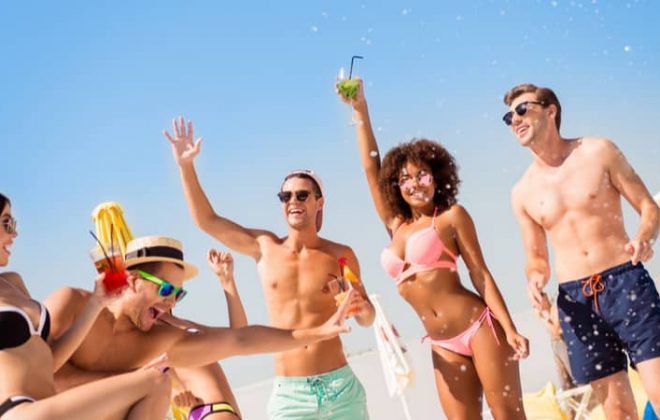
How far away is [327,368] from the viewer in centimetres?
668

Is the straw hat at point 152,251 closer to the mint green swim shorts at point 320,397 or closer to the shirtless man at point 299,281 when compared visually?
the shirtless man at point 299,281

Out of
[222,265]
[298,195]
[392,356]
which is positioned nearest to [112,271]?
[222,265]

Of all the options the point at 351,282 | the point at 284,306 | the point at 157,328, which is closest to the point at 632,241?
the point at 351,282

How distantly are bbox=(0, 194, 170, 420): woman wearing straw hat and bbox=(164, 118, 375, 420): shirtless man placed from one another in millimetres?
1747

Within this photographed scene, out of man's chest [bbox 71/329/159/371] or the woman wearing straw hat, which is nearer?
the woman wearing straw hat

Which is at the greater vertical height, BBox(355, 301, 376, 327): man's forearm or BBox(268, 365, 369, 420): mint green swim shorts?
BBox(355, 301, 376, 327): man's forearm

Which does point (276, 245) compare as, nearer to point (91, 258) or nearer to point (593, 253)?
point (91, 258)

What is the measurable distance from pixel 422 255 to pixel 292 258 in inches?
43.9

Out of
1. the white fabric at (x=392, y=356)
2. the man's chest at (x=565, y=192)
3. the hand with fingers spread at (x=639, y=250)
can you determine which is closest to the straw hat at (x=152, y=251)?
→ the white fabric at (x=392, y=356)

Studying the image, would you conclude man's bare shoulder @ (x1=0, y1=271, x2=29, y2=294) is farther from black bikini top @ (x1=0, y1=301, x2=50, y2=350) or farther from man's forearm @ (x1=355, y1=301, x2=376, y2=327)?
man's forearm @ (x1=355, y1=301, x2=376, y2=327)

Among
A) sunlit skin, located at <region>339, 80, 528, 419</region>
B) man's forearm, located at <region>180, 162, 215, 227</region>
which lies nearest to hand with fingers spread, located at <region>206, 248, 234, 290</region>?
man's forearm, located at <region>180, 162, 215, 227</region>

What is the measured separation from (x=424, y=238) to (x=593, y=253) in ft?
4.19

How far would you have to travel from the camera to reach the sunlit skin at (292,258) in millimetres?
6727

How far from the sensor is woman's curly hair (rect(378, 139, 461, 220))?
6.95 metres
